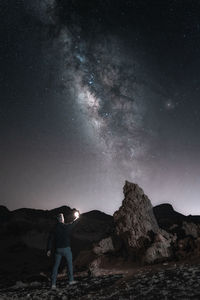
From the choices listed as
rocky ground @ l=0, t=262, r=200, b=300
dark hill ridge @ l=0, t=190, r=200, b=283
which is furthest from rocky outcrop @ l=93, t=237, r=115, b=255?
rocky ground @ l=0, t=262, r=200, b=300

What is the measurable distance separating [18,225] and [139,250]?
52132mm

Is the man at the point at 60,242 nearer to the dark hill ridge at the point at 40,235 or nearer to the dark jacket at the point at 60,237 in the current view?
the dark jacket at the point at 60,237

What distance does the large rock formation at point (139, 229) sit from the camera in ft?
70.4

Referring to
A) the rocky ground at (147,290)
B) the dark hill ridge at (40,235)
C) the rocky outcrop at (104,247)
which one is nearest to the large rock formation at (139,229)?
the dark hill ridge at (40,235)

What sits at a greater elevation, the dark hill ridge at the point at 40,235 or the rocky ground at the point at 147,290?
the dark hill ridge at the point at 40,235

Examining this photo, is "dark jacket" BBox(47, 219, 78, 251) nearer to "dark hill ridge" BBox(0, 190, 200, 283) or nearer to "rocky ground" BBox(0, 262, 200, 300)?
"rocky ground" BBox(0, 262, 200, 300)

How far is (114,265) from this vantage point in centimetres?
2428

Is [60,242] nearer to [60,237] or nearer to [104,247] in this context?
[60,237]

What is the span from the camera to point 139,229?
2489cm

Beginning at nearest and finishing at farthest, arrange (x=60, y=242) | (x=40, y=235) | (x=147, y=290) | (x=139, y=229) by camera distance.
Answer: (x=147, y=290), (x=60, y=242), (x=139, y=229), (x=40, y=235)

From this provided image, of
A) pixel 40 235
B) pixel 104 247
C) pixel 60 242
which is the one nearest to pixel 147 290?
pixel 60 242

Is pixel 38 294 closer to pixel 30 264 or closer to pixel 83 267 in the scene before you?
pixel 83 267

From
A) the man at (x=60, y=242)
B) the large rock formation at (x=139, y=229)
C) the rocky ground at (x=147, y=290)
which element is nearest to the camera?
the rocky ground at (x=147, y=290)

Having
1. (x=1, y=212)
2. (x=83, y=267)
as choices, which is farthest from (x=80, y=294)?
(x=1, y=212)
